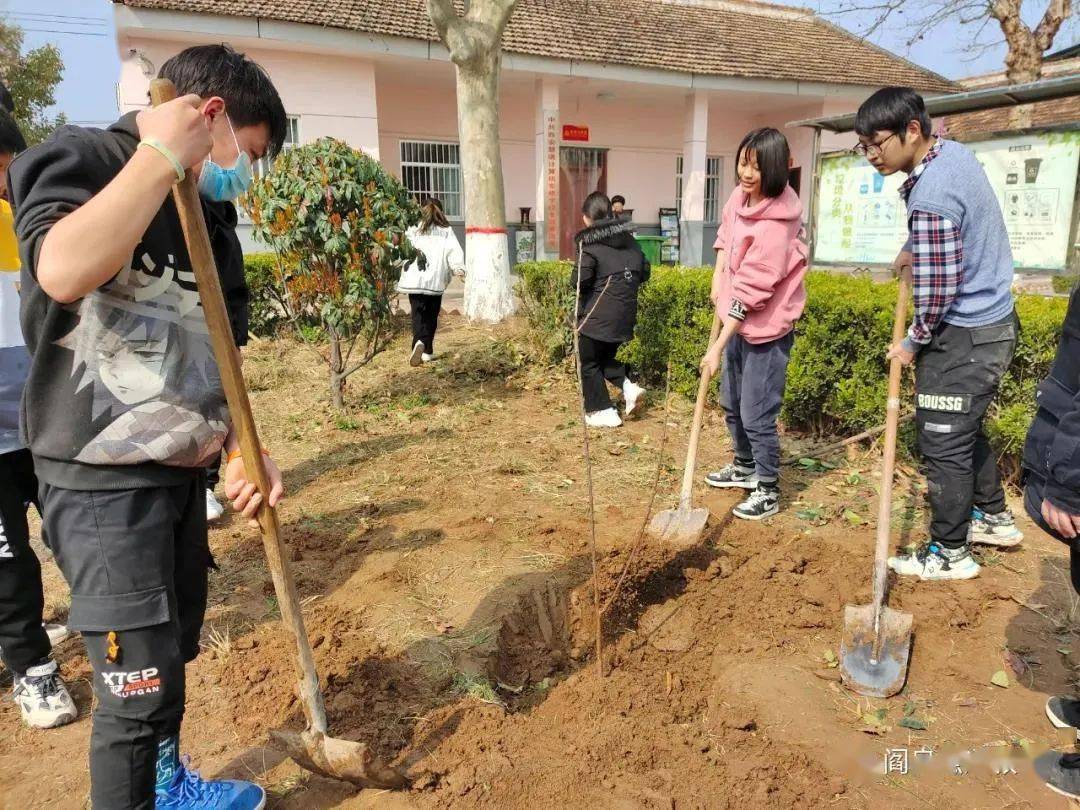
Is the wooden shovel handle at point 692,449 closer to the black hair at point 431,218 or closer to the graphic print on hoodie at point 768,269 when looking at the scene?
the graphic print on hoodie at point 768,269

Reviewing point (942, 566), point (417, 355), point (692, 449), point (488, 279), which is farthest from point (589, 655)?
point (488, 279)

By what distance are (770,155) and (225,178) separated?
2677mm

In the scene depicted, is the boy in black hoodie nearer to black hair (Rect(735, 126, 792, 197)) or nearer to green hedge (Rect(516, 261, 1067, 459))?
black hair (Rect(735, 126, 792, 197))

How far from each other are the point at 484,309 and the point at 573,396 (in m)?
3.22

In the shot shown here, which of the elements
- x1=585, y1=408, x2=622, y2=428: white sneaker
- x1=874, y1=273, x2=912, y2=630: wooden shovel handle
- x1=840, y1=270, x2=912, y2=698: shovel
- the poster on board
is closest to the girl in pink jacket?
x1=874, y1=273, x2=912, y2=630: wooden shovel handle

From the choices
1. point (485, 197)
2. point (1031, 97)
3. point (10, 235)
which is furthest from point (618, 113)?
point (10, 235)

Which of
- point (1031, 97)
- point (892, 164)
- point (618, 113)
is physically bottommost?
point (892, 164)

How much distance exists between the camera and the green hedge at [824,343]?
3.86m

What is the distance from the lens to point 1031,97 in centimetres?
612

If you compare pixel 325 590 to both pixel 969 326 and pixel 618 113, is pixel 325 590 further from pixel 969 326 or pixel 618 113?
pixel 618 113

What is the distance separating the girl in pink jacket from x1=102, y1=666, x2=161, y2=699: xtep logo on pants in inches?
106

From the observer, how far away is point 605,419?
5582 mm

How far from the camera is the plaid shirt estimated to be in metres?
2.84

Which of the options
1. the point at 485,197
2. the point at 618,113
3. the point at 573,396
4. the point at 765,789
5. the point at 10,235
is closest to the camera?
the point at 765,789
